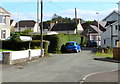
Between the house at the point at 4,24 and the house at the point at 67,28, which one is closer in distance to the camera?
the house at the point at 4,24

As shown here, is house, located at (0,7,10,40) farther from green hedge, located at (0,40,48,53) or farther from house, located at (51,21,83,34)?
house, located at (51,21,83,34)

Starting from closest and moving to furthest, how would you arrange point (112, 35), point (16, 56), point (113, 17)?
point (16, 56)
point (112, 35)
point (113, 17)

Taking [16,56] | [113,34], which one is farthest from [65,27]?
[16,56]

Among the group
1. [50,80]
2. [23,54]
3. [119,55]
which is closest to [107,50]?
[119,55]

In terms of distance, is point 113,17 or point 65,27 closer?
point 113,17

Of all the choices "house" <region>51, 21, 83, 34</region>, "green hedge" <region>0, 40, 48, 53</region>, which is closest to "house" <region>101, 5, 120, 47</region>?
"green hedge" <region>0, 40, 48, 53</region>

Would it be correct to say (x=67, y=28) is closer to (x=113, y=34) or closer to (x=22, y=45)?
(x=113, y=34)

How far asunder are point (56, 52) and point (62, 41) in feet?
11.1

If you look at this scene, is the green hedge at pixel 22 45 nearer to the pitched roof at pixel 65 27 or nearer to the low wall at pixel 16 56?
the low wall at pixel 16 56

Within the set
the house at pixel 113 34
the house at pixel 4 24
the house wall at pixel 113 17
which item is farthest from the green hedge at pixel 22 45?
the house wall at pixel 113 17

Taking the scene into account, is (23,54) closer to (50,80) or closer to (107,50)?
(50,80)

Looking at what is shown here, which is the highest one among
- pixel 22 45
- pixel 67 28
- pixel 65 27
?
pixel 65 27

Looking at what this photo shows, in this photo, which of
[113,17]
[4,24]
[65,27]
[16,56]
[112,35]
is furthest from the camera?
[65,27]

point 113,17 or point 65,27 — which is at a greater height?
point 113,17
